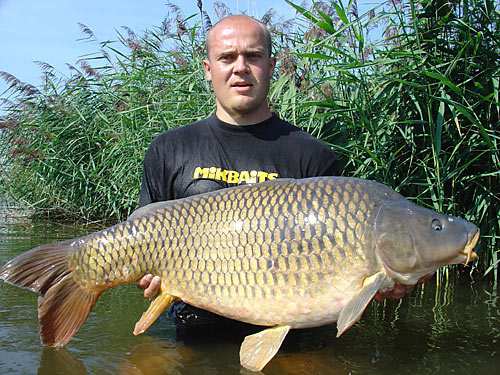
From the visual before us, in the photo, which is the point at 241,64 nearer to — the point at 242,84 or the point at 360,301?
the point at 242,84

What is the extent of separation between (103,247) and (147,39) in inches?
130

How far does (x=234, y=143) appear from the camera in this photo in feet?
8.80

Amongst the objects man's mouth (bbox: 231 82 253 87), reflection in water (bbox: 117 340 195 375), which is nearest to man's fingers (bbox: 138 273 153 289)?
reflection in water (bbox: 117 340 195 375)

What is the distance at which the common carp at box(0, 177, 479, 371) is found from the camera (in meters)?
1.99

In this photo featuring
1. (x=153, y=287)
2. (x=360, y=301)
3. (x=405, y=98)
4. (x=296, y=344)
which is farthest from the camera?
(x=405, y=98)

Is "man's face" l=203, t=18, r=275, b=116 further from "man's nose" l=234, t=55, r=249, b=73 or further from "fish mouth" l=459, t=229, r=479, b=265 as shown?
"fish mouth" l=459, t=229, r=479, b=265

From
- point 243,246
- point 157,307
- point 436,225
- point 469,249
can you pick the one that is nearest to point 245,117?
point 243,246

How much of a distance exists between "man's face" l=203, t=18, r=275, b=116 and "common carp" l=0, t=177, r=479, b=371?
1.97ft

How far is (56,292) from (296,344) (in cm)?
96

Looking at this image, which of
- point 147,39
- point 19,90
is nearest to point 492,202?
point 147,39

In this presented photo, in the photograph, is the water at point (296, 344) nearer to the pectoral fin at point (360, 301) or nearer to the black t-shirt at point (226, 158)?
the pectoral fin at point (360, 301)

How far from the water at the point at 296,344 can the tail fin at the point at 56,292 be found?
16cm

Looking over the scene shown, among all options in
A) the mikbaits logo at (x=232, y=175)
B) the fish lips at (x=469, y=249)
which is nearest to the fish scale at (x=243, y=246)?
the fish lips at (x=469, y=249)

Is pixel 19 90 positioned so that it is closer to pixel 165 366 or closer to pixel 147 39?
pixel 147 39
